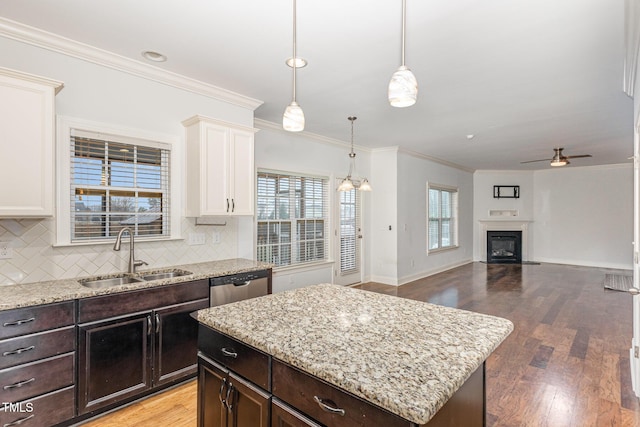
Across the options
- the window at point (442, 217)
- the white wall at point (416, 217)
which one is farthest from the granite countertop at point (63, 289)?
the window at point (442, 217)

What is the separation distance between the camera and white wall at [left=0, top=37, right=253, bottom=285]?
2361mm

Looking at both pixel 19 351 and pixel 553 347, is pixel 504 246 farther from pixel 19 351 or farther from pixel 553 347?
pixel 19 351

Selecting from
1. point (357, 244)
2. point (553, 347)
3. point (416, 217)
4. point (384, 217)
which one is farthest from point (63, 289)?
point (416, 217)

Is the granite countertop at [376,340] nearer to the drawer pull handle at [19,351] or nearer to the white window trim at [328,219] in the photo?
the drawer pull handle at [19,351]

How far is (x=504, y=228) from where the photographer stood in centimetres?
940

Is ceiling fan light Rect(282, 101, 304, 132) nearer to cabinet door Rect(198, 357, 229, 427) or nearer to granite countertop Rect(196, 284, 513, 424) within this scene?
granite countertop Rect(196, 284, 513, 424)

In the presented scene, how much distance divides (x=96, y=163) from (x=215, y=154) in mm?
937

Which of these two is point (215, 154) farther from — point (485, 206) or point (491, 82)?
point (485, 206)

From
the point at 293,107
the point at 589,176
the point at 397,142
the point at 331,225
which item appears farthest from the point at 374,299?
the point at 589,176

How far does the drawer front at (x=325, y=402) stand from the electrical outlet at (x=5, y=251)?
2.21m

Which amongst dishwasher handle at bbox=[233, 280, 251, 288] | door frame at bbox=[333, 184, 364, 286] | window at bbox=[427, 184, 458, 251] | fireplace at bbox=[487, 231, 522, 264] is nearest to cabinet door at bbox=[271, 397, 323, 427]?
dishwasher handle at bbox=[233, 280, 251, 288]

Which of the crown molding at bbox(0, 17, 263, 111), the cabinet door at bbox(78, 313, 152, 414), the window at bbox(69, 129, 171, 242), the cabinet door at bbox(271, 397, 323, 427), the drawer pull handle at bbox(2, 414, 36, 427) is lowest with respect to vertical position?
the drawer pull handle at bbox(2, 414, 36, 427)

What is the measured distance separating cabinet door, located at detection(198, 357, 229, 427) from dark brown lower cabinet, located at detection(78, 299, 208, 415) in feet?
3.20

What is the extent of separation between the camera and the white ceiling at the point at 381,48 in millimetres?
2111
